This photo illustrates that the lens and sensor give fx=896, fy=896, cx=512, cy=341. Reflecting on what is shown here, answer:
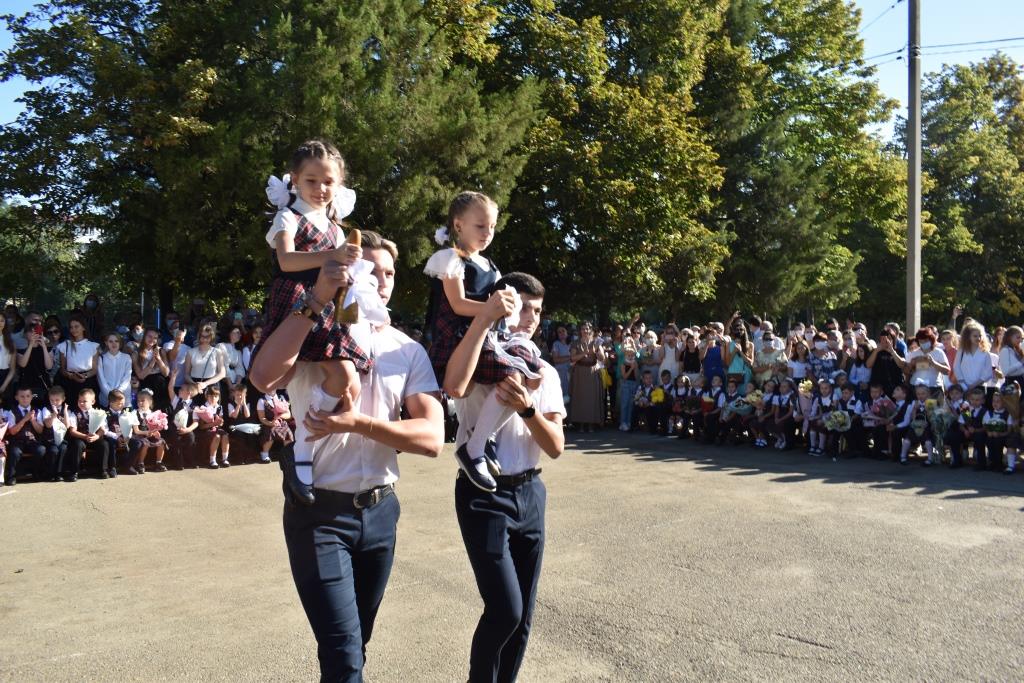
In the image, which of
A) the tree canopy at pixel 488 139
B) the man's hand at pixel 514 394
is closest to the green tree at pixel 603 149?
the tree canopy at pixel 488 139

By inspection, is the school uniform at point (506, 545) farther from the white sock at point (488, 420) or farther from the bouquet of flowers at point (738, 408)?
the bouquet of flowers at point (738, 408)

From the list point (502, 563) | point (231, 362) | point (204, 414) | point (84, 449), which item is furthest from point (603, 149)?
point (502, 563)

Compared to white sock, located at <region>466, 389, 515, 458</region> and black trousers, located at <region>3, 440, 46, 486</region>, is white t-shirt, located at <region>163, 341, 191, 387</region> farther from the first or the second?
white sock, located at <region>466, 389, 515, 458</region>

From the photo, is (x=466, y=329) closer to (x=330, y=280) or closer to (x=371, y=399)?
(x=371, y=399)

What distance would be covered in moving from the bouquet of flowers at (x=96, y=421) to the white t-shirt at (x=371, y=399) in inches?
339

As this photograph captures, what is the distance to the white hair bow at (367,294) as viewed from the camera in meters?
2.78

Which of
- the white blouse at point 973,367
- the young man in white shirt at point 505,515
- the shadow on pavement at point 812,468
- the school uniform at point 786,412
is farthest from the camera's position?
the school uniform at point 786,412

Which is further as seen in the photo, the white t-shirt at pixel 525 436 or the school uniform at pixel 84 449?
the school uniform at pixel 84 449

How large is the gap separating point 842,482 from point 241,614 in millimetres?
6932

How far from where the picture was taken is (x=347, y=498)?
2740mm

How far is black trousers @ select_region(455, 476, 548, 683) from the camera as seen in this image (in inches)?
123

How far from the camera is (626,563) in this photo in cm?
611

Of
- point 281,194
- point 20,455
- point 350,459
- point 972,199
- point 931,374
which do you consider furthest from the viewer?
point 972,199

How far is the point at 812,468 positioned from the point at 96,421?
8.50 m
